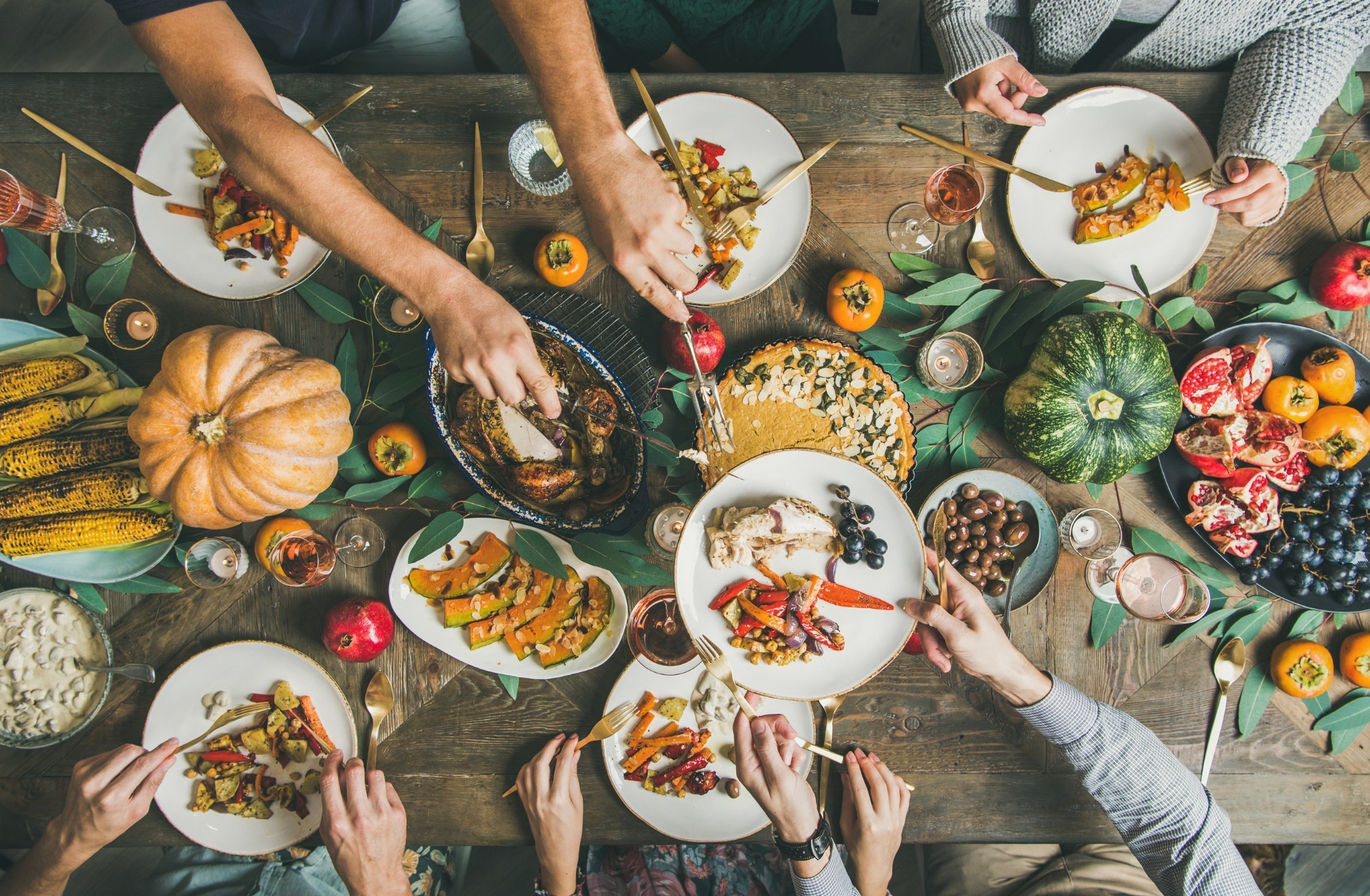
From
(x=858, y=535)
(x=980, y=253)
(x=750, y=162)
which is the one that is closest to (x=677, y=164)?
(x=750, y=162)

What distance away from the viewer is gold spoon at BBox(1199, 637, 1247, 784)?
176cm

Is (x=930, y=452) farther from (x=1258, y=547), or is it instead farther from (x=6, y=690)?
(x=6, y=690)

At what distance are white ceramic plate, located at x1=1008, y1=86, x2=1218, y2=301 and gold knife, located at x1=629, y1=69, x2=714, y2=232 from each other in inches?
29.7

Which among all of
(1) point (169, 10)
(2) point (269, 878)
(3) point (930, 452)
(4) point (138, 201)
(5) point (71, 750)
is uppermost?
(1) point (169, 10)

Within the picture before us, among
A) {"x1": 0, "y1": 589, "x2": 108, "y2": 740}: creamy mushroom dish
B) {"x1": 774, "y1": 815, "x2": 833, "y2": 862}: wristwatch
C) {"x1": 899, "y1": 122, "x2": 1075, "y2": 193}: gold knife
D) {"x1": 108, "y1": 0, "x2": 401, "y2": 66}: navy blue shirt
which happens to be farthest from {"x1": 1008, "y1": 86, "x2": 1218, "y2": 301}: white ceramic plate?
{"x1": 0, "y1": 589, "x2": 108, "y2": 740}: creamy mushroom dish

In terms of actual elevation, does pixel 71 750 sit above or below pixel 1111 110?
below

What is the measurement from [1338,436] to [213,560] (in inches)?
108

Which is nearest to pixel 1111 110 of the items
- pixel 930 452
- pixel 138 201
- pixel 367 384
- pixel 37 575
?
pixel 930 452

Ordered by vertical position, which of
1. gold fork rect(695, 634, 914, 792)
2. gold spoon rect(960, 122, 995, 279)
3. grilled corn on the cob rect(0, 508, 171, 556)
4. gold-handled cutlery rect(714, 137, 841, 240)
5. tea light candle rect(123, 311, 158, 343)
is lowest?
gold fork rect(695, 634, 914, 792)

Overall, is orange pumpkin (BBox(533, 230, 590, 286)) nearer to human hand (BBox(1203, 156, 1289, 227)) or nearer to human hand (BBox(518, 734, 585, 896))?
human hand (BBox(518, 734, 585, 896))

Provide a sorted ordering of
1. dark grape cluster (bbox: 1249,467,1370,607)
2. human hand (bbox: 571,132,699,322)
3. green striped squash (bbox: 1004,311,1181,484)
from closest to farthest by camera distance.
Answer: human hand (bbox: 571,132,699,322) → green striped squash (bbox: 1004,311,1181,484) → dark grape cluster (bbox: 1249,467,1370,607)

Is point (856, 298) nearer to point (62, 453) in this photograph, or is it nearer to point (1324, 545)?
point (1324, 545)

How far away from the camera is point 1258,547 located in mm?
1745

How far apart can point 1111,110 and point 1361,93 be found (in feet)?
2.03
